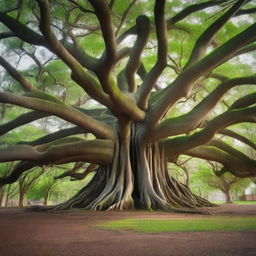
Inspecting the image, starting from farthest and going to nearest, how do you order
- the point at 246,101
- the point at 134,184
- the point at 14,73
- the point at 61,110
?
the point at 134,184 < the point at 246,101 < the point at 14,73 < the point at 61,110

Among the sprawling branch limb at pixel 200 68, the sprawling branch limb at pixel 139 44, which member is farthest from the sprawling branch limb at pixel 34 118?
the sprawling branch limb at pixel 200 68

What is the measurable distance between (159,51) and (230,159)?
5.30 metres

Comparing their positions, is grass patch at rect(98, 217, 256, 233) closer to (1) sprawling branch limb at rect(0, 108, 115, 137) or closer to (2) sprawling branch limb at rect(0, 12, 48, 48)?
(2) sprawling branch limb at rect(0, 12, 48, 48)

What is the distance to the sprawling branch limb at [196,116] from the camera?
7.34 meters

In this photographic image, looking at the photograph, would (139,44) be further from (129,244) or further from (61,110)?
(129,244)

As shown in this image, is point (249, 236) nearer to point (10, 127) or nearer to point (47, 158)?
point (47, 158)

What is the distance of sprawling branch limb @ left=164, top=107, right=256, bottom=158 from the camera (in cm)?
763

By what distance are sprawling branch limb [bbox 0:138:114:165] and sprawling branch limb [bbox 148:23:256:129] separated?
1644 millimetres

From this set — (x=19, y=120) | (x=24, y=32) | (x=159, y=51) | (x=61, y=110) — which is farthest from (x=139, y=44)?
(x=19, y=120)

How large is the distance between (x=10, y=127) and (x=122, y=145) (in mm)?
3674

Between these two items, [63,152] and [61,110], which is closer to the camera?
[61,110]

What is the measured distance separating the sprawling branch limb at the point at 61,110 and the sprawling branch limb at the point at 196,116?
1.52 metres

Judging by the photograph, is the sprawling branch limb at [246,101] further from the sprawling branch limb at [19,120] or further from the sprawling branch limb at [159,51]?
the sprawling branch limb at [19,120]

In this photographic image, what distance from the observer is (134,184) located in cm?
947
